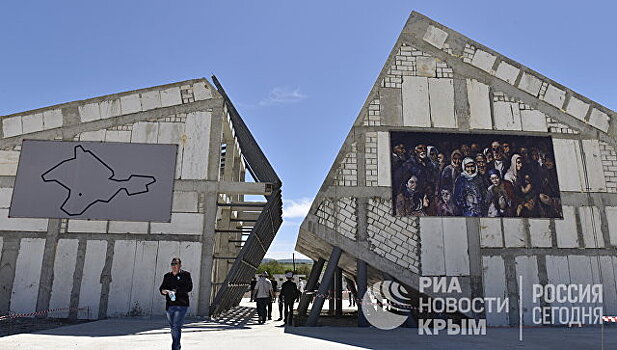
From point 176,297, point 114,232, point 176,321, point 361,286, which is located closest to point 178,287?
point 176,297

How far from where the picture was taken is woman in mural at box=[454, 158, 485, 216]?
38.9 feet

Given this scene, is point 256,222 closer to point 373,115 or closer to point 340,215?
point 340,215

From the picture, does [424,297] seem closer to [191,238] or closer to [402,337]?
[402,337]

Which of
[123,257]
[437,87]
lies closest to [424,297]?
[437,87]

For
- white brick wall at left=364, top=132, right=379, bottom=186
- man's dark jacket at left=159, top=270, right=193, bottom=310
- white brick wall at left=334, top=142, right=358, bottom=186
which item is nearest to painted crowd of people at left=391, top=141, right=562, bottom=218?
white brick wall at left=364, top=132, right=379, bottom=186

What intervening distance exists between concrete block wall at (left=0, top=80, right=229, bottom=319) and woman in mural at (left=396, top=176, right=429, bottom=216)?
193 inches

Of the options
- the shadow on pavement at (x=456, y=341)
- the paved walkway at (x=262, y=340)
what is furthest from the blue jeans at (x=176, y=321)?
the shadow on pavement at (x=456, y=341)

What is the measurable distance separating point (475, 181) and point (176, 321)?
8.99m

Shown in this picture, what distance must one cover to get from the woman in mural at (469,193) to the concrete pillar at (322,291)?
348 cm

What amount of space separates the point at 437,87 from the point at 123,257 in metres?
9.63

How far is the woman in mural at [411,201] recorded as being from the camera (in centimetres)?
1173

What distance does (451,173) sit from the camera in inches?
476

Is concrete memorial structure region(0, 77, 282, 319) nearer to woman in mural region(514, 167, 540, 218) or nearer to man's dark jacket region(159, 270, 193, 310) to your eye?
man's dark jacket region(159, 270, 193, 310)

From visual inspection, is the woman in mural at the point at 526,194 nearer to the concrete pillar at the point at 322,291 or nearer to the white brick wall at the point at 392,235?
the white brick wall at the point at 392,235
